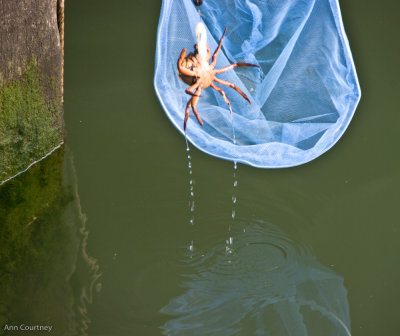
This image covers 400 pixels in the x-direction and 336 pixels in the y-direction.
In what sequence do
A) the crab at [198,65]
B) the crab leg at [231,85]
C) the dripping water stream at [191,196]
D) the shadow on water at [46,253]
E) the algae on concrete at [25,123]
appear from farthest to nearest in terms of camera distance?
the algae on concrete at [25,123] → the dripping water stream at [191,196] → the shadow on water at [46,253] → the crab leg at [231,85] → the crab at [198,65]

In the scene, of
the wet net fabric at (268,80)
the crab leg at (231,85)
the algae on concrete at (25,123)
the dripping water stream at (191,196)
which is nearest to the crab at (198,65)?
the crab leg at (231,85)

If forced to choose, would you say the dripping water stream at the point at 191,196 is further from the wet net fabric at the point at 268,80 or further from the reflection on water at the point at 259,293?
the wet net fabric at the point at 268,80

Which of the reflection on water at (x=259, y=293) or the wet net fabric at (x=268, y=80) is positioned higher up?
the wet net fabric at (x=268, y=80)

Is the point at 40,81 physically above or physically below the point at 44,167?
above

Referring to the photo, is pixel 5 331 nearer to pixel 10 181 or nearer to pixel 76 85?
pixel 10 181

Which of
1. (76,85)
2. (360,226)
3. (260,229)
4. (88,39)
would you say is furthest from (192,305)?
(88,39)

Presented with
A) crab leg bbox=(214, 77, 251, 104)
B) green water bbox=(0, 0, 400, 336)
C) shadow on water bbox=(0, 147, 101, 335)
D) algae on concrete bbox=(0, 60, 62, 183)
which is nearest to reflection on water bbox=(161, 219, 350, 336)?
green water bbox=(0, 0, 400, 336)

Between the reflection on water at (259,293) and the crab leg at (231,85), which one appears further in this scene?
the reflection on water at (259,293)

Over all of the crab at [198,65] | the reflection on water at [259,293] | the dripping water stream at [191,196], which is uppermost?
the crab at [198,65]

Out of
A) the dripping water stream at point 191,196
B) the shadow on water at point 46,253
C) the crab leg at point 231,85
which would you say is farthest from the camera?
the dripping water stream at point 191,196
